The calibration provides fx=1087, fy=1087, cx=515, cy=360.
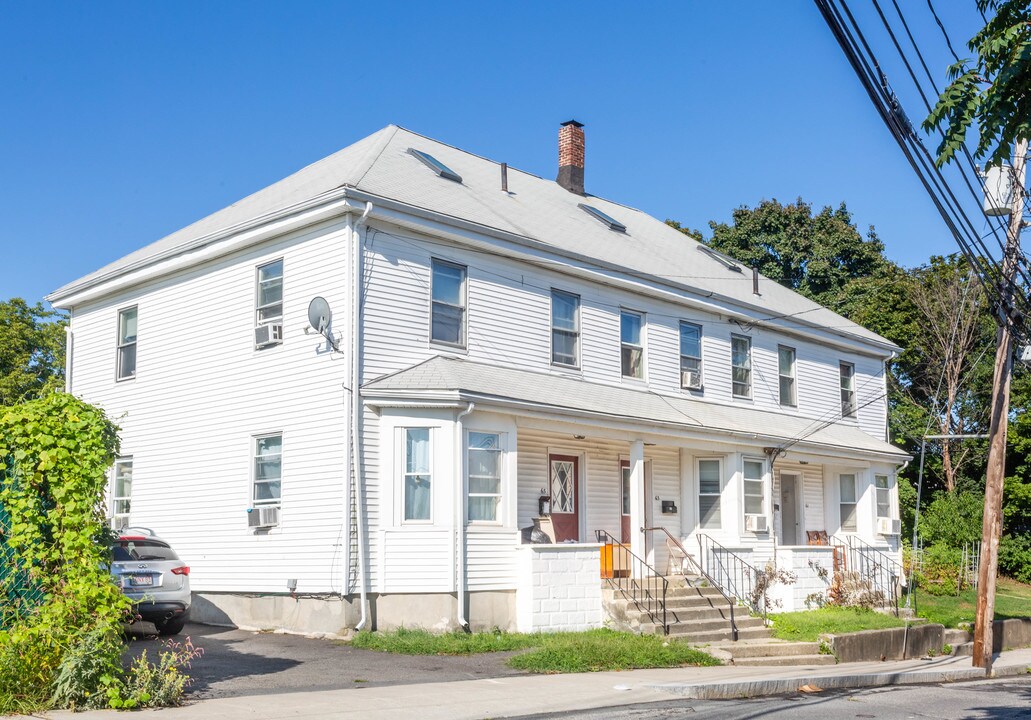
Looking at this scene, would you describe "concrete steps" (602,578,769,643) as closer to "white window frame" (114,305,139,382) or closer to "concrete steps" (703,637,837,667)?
"concrete steps" (703,637,837,667)

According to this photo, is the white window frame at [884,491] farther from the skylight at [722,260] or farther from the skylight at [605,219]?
the skylight at [605,219]

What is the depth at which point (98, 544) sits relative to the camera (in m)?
9.91

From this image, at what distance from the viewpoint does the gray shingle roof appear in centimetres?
1892

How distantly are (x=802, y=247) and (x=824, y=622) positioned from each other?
2886cm

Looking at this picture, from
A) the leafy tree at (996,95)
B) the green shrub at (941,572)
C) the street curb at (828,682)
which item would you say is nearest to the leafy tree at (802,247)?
the green shrub at (941,572)

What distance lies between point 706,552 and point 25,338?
1267 inches

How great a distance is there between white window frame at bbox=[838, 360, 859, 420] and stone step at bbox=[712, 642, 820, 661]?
37.3 feet

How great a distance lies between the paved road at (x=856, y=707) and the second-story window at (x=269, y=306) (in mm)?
9194

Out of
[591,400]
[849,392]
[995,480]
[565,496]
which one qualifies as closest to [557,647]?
[565,496]

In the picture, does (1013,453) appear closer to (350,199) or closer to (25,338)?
(350,199)

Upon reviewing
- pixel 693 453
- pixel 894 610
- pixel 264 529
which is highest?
pixel 693 453

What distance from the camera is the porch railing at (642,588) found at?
17.5 meters

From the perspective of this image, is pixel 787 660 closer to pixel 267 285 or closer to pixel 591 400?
pixel 591 400

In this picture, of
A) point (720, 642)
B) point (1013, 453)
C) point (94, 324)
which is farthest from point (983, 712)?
point (1013, 453)
